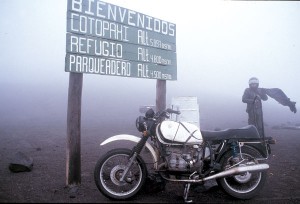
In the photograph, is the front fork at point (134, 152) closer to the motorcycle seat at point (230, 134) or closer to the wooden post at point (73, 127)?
the motorcycle seat at point (230, 134)

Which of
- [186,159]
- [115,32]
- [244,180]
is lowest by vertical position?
[244,180]

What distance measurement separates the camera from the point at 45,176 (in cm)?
649

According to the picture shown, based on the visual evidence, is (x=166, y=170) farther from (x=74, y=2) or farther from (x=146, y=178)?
(x=74, y=2)

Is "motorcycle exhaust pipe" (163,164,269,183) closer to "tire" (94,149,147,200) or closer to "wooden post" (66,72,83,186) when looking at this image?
"tire" (94,149,147,200)

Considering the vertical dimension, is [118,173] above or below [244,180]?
above

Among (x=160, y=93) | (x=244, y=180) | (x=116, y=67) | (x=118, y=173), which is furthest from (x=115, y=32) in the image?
(x=244, y=180)

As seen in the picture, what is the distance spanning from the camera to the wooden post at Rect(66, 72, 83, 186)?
5.81 metres

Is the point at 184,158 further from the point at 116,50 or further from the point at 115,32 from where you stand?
the point at 115,32

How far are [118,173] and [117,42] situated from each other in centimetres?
291

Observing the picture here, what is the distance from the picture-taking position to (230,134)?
5.28 m

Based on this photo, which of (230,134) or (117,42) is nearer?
(230,134)

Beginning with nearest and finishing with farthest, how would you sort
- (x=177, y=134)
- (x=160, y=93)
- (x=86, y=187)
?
(x=177, y=134)
(x=86, y=187)
(x=160, y=93)

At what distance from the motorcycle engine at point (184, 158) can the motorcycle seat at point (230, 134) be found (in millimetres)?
287

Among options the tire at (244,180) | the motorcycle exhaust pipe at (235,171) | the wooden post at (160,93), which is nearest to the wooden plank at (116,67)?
the wooden post at (160,93)
